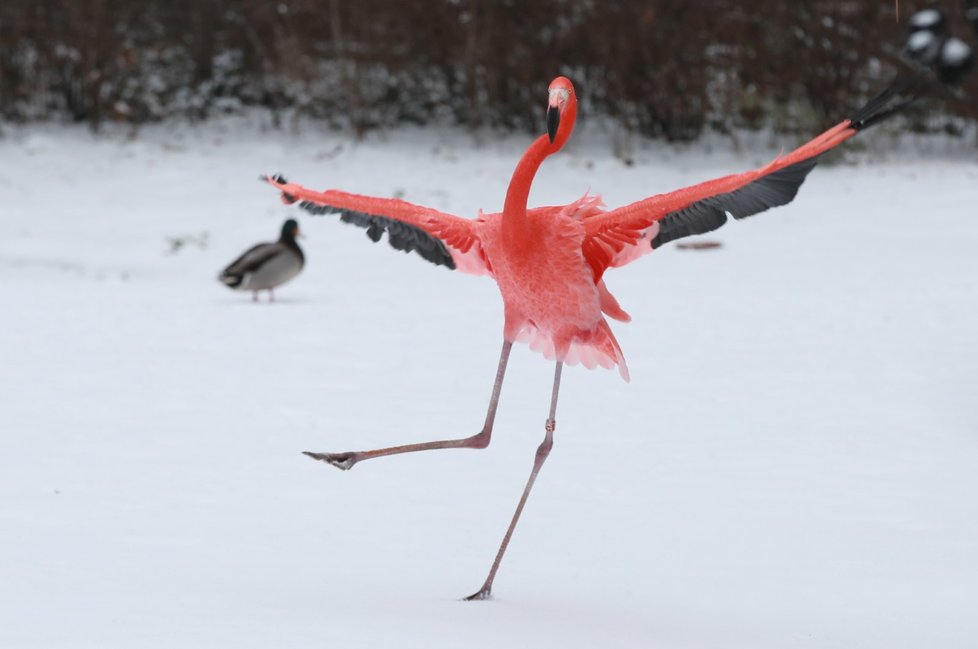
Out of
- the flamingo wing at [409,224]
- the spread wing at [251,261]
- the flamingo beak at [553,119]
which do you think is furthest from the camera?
the spread wing at [251,261]

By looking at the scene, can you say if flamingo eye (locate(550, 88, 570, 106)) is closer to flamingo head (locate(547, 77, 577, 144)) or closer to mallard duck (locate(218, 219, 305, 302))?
flamingo head (locate(547, 77, 577, 144))

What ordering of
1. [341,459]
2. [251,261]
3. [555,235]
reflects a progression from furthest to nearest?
[251,261] < [341,459] < [555,235]

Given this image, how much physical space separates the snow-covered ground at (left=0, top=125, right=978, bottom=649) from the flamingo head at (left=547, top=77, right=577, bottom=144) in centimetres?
132

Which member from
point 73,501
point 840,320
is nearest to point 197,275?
point 840,320

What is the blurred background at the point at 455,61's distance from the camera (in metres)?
14.8

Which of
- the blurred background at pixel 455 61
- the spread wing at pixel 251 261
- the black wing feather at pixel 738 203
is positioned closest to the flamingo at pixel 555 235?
the black wing feather at pixel 738 203

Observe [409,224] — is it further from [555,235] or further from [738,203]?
[738,203]

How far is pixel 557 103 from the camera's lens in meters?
3.50

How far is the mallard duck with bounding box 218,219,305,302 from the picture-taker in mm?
9914

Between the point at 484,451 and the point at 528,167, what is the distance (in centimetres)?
267

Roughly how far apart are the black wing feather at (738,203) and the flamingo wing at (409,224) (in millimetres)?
632

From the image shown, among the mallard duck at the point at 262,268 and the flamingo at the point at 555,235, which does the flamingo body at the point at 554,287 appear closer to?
the flamingo at the point at 555,235

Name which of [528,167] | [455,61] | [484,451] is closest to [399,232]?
[528,167]

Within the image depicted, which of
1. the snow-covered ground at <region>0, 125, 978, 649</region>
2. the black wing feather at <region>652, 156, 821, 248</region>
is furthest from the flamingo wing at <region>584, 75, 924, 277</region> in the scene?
the snow-covered ground at <region>0, 125, 978, 649</region>
